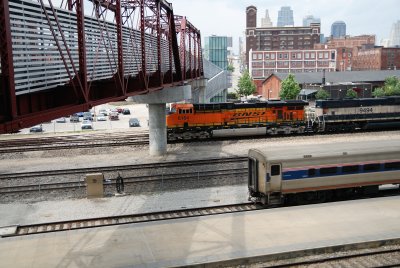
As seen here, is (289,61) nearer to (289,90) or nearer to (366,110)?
(289,90)

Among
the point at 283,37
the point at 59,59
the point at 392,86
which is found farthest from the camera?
the point at 283,37

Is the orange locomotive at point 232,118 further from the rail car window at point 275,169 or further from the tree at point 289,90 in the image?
the tree at point 289,90

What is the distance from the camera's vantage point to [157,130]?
34906 mm

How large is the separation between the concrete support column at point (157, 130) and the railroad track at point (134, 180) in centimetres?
792

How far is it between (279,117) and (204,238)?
27951mm

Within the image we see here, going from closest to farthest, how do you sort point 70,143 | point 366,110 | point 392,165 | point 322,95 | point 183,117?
1. point 392,165
2. point 183,117
3. point 70,143
4. point 366,110
5. point 322,95

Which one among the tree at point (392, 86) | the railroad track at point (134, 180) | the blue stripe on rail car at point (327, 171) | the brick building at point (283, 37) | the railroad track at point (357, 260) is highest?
the brick building at point (283, 37)

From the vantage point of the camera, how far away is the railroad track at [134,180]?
80.6 feet

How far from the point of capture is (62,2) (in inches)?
570

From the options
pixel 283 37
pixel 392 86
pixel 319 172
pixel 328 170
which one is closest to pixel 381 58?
pixel 283 37

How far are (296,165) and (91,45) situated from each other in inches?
414

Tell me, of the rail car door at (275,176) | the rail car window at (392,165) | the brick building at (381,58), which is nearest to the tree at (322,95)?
the brick building at (381,58)

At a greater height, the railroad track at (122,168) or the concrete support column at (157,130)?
the concrete support column at (157,130)

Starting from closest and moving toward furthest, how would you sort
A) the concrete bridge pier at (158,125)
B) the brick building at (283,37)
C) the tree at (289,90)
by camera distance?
1. the concrete bridge pier at (158,125)
2. the tree at (289,90)
3. the brick building at (283,37)
